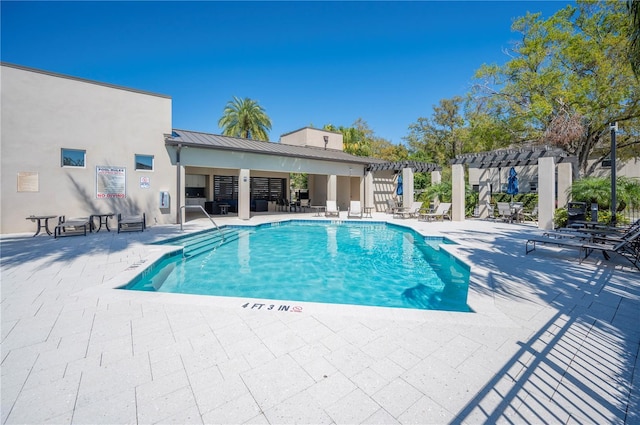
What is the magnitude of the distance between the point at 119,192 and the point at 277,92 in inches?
738

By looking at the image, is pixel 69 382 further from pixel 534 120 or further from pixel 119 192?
pixel 534 120

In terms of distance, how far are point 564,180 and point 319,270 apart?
39.0ft

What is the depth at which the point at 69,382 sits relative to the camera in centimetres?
243

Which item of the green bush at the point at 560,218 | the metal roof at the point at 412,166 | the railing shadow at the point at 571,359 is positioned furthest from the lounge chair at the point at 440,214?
the railing shadow at the point at 571,359

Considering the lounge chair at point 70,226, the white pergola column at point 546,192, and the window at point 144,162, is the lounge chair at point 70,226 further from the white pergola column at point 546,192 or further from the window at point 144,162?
the white pergola column at point 546,192

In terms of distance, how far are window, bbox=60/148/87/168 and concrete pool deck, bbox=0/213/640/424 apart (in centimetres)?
833

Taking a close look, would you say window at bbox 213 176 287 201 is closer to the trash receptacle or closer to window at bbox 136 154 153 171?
window at bbox 136 154 153 171

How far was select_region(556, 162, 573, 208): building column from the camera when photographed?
1253 cm

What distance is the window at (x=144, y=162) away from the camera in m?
12.7

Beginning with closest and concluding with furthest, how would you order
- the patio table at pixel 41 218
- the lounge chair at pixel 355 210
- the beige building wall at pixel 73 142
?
1. the patio table at pixel 41 218
2. the beige building wall at pixel 73 142
3. the lounge chair at pixel 355 210

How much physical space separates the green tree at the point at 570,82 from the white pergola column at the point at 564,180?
4272 mm

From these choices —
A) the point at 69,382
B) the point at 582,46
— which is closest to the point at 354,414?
the point at 69,382

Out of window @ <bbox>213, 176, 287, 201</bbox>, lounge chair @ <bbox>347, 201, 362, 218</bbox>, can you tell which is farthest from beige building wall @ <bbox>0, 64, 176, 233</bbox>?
lounge chair @ <bbox>347, 201, 362, 218</bbox>

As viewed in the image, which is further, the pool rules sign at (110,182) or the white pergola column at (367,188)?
the white pergola column at (367,188)
